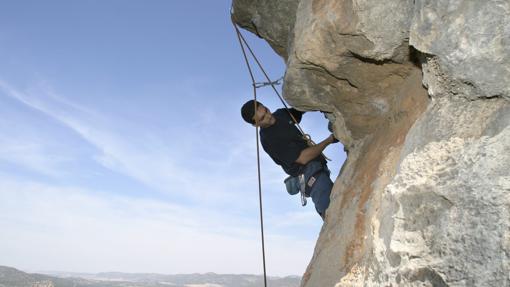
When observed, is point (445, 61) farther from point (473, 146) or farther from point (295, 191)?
point (295, 191)

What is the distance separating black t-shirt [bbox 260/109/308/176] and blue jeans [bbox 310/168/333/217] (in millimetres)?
343

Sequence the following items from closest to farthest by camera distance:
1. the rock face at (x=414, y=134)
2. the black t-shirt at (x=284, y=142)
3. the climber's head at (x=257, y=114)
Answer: the rock face at (x=414, y=134), the black t-shirt at (x=284, y=142), the climber's head at (x=257, y=114)

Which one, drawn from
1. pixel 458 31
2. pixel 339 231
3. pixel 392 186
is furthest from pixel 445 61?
pixel 339 231

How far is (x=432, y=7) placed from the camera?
333 cm

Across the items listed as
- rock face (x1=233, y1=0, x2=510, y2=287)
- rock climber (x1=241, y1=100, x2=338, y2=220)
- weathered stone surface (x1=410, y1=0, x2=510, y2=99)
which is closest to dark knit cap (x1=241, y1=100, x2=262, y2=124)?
rock climber (x1=241, y1=100, x2=338, y2=220)

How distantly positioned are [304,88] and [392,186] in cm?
229

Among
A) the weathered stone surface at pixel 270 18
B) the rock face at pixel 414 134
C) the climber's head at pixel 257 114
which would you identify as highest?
the weathered stone surface at pixel 270 18

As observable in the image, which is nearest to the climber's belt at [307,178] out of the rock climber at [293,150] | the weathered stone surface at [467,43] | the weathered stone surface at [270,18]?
the rock climber at [293,150]

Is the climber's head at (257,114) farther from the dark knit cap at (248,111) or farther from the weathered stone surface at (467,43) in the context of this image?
the weathered stone surface at (467,43)

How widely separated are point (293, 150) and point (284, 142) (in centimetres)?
22

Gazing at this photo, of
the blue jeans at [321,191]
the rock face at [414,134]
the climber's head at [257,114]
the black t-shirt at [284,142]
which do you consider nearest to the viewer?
the rock face at [414,134]

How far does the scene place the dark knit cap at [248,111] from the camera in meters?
6.72

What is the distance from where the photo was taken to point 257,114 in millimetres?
6707

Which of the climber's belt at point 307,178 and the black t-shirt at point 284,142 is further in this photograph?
the black t-shirt at point 284,142
